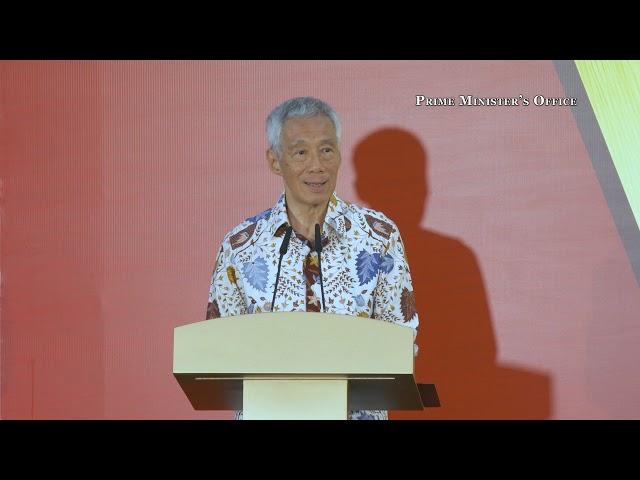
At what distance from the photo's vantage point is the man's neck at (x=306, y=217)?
191 inches

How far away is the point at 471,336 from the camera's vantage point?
519 cm

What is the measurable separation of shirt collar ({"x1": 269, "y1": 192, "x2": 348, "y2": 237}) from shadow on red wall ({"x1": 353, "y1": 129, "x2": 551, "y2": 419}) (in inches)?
11.8

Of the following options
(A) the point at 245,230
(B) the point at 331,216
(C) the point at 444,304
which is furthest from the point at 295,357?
(C) the point at 444,304

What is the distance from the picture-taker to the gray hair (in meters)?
4.88

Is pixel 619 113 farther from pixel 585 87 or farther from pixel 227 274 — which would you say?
pixel 227 274

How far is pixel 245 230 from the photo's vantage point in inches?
197

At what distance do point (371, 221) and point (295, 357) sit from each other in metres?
1.47

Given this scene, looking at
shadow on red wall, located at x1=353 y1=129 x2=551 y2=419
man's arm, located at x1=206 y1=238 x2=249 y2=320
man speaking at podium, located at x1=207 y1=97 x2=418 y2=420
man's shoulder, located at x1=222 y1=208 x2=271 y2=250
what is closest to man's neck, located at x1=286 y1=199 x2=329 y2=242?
man speaking at podium, located at x1=207 y1=97 x2=418 y2=420

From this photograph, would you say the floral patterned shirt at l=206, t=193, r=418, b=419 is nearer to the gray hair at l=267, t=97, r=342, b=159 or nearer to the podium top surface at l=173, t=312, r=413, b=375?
the gray hair at l=267, t=97, r=342, b=159

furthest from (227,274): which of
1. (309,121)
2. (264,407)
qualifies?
(264,407)

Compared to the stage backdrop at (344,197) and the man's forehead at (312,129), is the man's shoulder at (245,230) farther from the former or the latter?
the man's forehead at (312,129)

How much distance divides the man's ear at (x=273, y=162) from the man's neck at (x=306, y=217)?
20cm

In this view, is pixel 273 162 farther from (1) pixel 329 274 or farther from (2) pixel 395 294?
(2) pixel 395 294

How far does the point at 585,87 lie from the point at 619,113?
0.15m
